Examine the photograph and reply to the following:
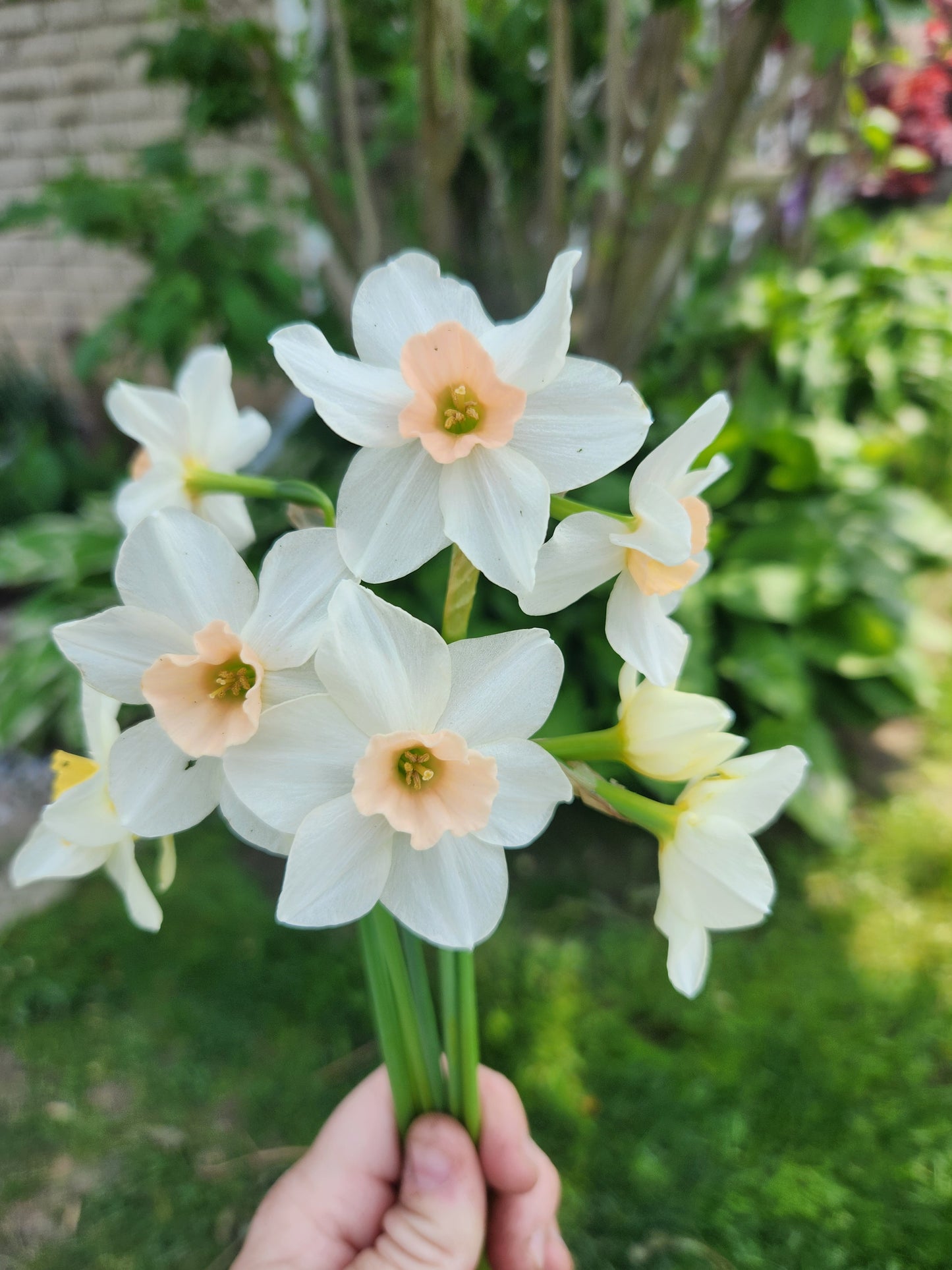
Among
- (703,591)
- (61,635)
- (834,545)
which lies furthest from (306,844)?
(834,545)

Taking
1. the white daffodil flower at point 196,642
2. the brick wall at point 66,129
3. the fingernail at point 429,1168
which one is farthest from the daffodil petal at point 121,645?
the brick wall at point 66,129

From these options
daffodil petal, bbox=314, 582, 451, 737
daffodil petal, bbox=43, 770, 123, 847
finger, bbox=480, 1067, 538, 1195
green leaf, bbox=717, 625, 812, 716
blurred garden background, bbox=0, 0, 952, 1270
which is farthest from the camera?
green leaf, bbox=717, 625, 812, 716

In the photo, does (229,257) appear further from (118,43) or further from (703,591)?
(118,43)

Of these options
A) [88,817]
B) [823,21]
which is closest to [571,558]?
[88,817]

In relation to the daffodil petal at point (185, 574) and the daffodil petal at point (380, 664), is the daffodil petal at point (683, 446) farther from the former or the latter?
the daffodil petal at point (185, 574)

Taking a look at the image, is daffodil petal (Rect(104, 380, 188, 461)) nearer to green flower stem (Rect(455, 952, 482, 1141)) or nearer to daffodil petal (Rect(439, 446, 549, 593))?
daffodil petal (Rect(439, 446, 549, 593))

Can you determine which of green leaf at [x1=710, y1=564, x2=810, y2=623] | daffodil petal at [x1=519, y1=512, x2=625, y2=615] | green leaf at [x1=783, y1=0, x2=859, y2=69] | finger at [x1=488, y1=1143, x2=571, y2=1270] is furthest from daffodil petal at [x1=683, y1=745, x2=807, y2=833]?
green leaf at [x1=710, y1=564, x2=810, y2=623]
